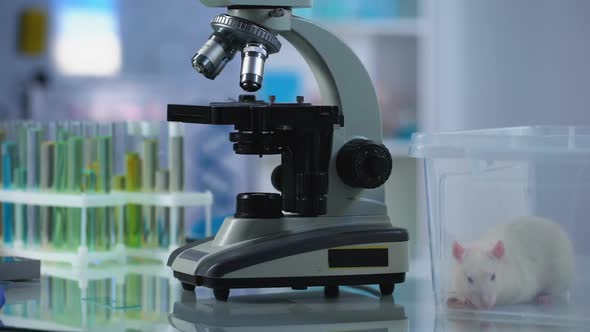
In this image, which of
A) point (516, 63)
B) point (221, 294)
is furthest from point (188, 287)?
point (516, 63)

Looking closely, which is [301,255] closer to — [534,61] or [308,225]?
[308,225]

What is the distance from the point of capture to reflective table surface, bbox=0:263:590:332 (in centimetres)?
107

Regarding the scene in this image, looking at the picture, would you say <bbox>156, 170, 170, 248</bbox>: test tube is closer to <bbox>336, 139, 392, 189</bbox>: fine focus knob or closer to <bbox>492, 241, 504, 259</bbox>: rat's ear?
<bbox>336, 139, 392, 189</bbox>: fine focus knob

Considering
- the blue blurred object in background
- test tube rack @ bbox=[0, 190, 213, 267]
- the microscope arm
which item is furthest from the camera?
the blue blurred object in background

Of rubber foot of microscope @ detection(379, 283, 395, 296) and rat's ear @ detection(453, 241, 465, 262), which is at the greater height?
rat's ear @ detection(453, 241, 465, 262)

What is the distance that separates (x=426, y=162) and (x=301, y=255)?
0.19 meters

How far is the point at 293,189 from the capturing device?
50.0 inches

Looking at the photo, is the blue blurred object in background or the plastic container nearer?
the plastic container

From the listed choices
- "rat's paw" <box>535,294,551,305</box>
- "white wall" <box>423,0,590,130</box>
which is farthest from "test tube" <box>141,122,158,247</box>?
"white wall" <box>423,0,590,130</box>

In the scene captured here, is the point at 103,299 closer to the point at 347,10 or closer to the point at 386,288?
the point at 386,288

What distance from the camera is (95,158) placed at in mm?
1519

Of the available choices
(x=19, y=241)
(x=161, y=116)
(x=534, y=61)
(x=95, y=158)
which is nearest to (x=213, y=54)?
(x=95, y=158)

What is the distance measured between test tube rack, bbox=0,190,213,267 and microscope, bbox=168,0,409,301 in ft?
0.66

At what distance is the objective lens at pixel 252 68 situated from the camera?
3.98 feet
